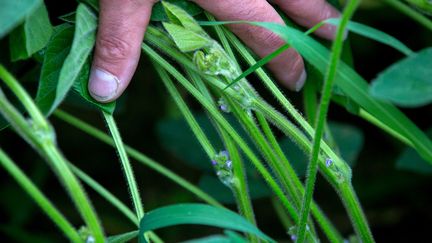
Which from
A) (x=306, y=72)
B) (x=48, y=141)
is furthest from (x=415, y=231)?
(x=48, y=141)

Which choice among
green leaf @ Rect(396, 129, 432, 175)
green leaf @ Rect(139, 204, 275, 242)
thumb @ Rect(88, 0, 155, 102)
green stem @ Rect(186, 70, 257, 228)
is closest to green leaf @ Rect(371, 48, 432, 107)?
green leaf @ Rect(139, 204, 275, 242)

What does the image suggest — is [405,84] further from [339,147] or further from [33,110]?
[339,147]

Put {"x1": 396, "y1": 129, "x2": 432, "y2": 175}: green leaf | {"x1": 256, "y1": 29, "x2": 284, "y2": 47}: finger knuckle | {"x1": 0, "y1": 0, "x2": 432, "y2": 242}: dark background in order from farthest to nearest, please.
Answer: {"x1": 0, "y1": 0, "x2": 432, "y2": 242}: dark background, {"x1": 396, "y1": 129, "x2": 432, "y2": 175}: green leaf, {"x1": 256, "y1": 29, "x2": 284, "y2": 47}: finger knuckle

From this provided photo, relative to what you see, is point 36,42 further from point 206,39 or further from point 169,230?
point 169,230

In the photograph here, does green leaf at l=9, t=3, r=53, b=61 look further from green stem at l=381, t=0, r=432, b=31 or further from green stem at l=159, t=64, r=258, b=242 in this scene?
green stem at l=381, t=0, r=432, b=31

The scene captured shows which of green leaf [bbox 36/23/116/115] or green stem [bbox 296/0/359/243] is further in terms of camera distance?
green leaf [bbox 36/23/116/115]

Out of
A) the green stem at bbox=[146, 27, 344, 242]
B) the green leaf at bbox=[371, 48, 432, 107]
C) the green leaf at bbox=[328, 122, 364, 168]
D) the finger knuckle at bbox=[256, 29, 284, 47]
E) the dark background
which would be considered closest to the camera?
the green leaf at bbox=[371, 48, 432, 107]
